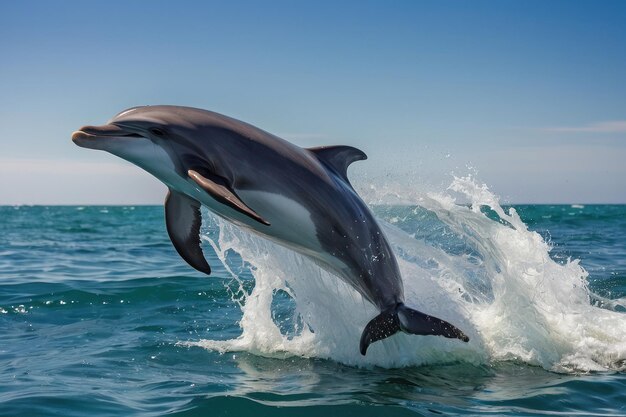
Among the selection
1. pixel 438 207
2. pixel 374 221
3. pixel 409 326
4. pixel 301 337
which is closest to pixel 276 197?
pixel 374 221

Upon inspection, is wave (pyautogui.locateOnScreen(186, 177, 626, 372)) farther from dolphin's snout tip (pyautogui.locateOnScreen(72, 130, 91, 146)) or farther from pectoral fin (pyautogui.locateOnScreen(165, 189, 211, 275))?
dolphin's snout tip (pyautogui.locateOnScreen(72, 130, 91, 146))

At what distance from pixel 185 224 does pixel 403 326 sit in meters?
2.58

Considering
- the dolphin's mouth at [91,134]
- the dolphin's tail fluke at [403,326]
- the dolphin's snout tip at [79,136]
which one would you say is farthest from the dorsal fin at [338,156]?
the dolphin's snout tip at [79,136]

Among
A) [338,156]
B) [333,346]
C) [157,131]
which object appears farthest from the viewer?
[333,346]

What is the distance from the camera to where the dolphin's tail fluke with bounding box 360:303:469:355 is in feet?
25.0

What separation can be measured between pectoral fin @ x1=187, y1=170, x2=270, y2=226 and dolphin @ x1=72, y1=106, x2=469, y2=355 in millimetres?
11

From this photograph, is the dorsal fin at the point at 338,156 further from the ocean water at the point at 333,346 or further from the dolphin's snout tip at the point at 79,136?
the dolphin's snout tip at the point at 79,136

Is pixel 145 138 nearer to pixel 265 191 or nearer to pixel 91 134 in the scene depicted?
pixel 91 134

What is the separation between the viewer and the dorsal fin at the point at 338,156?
7987 mm

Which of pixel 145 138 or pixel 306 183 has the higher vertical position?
pixel 145 138

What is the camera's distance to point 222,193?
6289 mm

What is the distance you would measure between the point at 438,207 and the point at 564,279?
6.88ft

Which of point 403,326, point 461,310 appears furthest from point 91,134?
point 461,310

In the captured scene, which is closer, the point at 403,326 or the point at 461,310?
the point at 403,326
